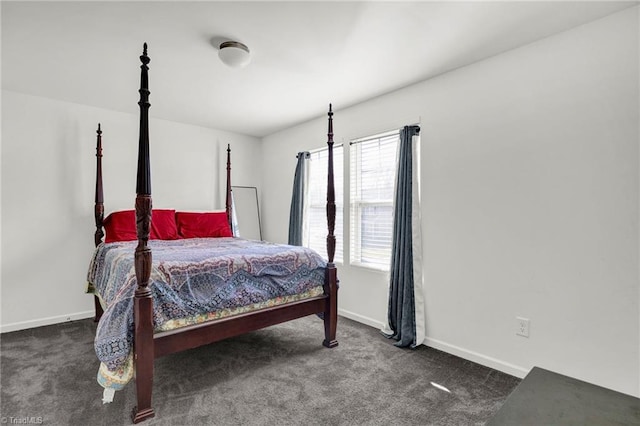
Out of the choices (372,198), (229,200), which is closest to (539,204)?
(372,198)

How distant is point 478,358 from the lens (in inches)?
99.2

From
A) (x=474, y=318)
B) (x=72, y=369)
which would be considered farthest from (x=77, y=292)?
(x=474, y=318)

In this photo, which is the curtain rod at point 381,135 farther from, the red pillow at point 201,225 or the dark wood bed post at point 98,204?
the dark wood bed post at point 98,204

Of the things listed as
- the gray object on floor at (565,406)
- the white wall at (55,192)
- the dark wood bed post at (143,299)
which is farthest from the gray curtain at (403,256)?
the white wall at (55,192)

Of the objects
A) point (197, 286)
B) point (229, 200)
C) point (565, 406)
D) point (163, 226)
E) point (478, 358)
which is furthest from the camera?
point (229, 200)

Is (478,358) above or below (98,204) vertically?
below

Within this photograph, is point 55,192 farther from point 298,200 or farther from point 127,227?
point 298,200

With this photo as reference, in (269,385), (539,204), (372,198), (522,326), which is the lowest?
(269,385)

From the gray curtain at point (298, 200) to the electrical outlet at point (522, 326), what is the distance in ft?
8.24

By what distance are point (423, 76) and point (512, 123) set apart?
33.9 inches

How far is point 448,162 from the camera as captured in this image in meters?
2.73

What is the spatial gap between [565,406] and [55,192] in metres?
4.33

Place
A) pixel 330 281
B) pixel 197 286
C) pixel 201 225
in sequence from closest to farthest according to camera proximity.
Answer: pixel 197 286 → pixel 330 281 → pixel 201 225

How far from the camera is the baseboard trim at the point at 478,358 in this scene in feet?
7.61
